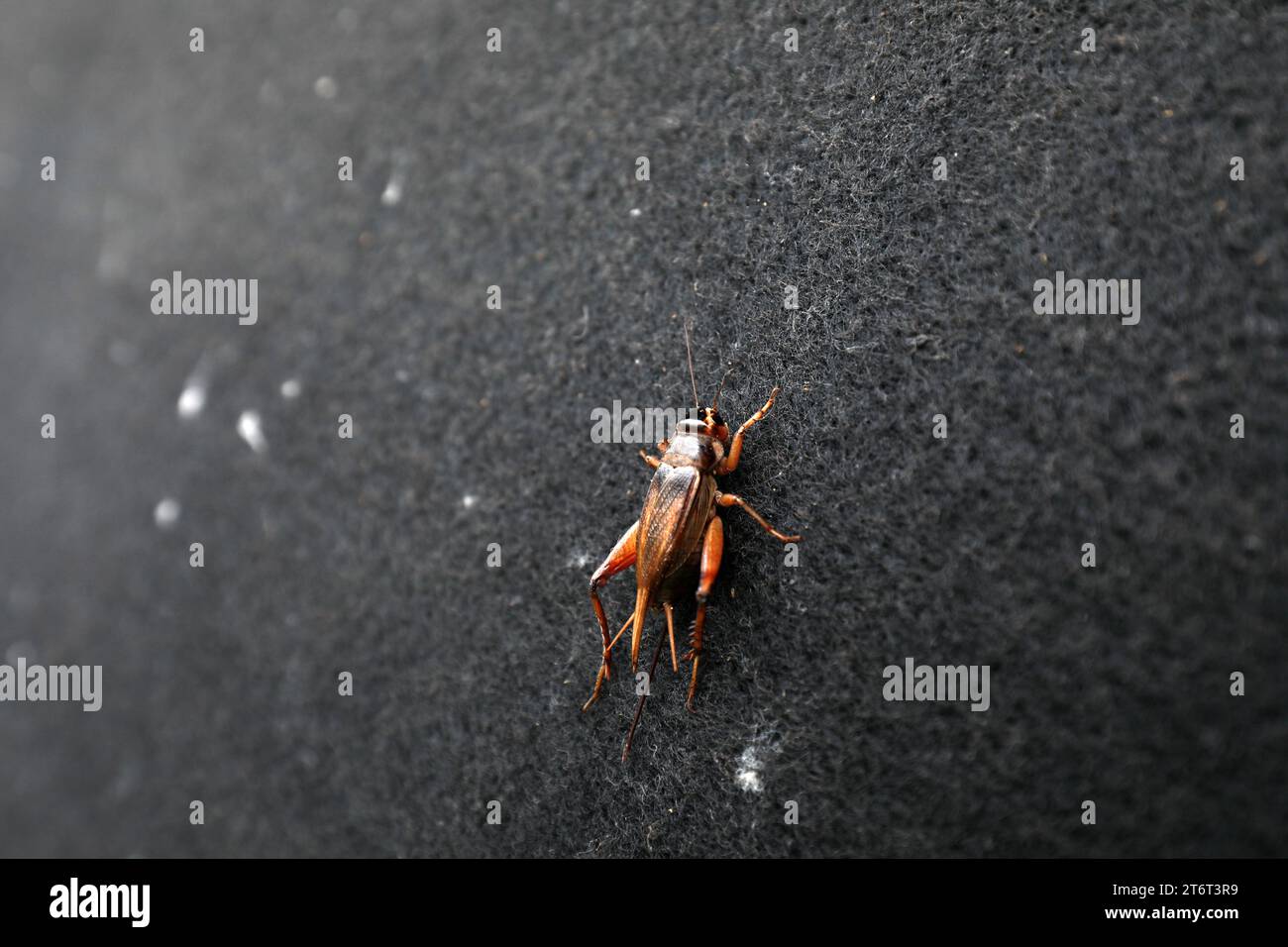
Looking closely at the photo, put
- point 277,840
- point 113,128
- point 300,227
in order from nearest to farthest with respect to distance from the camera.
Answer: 1. point 277,840
2. point 300,227
3. point 113,128

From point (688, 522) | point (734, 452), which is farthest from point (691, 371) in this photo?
point (688, 522)

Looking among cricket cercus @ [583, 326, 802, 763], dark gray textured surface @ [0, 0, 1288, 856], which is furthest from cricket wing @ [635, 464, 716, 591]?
dark gray textured surface @ [0, 0, 1288, 856]

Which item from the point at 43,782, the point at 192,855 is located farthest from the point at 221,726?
the point at 43,782

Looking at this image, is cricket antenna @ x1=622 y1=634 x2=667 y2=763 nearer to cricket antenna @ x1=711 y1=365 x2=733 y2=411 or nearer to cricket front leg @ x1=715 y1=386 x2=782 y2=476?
cricket front leg @ x1=715 y1=386 x2=782 y2=476

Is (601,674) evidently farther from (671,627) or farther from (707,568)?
(707,568)

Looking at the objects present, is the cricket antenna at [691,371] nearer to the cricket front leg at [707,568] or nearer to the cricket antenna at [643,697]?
the cricket antenna at [643,697]

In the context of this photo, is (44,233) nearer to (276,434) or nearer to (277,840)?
(276,434)

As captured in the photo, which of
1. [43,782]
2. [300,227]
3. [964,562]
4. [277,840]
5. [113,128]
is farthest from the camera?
[113,128]
